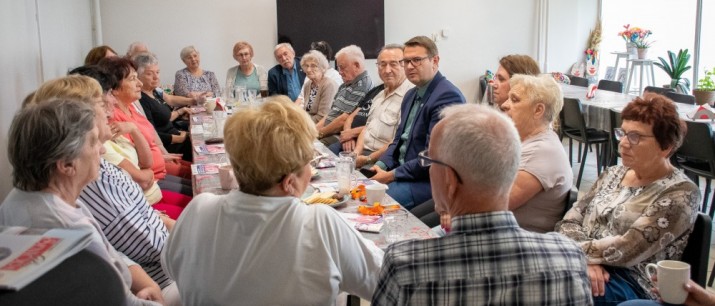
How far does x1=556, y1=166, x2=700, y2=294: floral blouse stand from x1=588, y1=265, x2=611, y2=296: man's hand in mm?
28

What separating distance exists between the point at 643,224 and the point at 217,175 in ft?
6.34

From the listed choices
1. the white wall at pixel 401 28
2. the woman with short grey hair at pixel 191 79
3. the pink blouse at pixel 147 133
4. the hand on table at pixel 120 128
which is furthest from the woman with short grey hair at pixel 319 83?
the white wall at pixel 401 28

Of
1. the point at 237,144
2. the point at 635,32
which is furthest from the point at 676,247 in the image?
the point at 635,32

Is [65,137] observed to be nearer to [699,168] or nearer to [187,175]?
[187,175]

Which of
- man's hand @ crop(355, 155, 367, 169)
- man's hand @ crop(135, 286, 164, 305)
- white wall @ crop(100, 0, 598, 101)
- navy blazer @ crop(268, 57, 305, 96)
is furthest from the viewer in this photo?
white wall @ crop(100, 0, 598, 101)

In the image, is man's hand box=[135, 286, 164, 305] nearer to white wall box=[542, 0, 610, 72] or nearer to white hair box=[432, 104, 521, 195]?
white hair box=[432, 104, 521, 195]

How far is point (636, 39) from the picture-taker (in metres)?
8.16

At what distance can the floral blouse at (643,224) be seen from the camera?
2172 mm

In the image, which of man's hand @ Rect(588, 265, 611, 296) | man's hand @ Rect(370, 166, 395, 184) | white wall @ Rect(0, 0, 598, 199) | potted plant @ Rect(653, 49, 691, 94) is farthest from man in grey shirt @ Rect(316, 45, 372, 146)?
potted plant @ Rect(653, 49, 691, 94)

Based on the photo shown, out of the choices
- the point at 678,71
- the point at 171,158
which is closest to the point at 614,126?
the point at 678,71

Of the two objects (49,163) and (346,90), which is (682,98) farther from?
(49,163)

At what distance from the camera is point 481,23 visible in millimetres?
9078

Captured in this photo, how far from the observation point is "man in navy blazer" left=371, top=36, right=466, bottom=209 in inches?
143

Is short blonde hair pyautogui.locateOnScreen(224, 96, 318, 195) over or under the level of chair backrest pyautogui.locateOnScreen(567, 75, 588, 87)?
over
